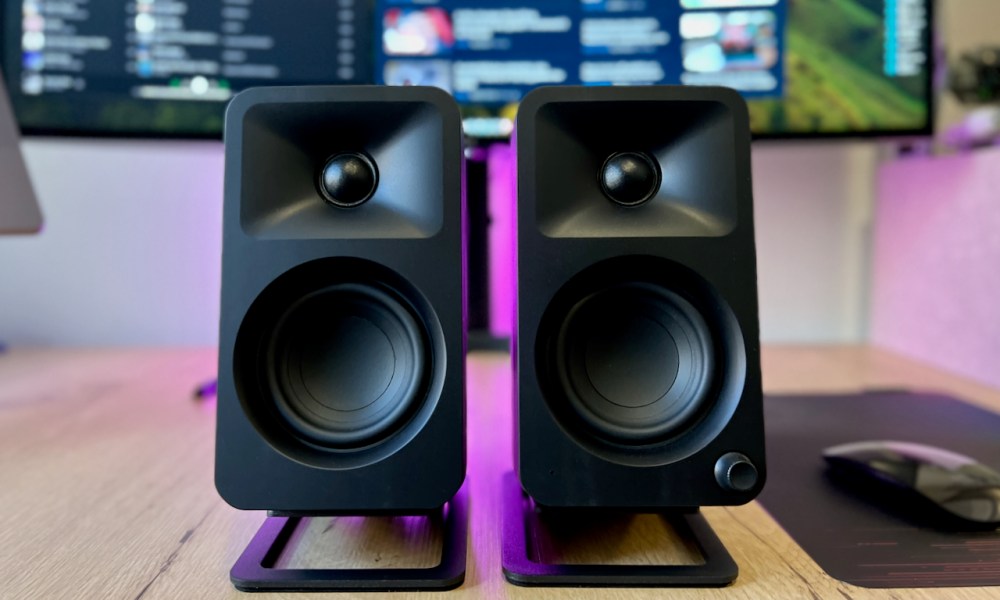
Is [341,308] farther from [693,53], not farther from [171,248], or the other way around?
[171,248]

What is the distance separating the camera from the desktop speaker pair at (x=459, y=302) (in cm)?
40

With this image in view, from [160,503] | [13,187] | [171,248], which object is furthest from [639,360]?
[171,248]

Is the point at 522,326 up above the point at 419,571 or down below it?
above

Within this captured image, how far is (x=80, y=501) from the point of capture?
1.67ft

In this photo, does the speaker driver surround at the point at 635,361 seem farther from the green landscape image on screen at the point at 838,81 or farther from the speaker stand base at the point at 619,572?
the green landscape image on screen at the point at 838,81

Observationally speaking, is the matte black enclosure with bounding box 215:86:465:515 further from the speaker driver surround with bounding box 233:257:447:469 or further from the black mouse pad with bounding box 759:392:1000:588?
the black mouse pad with bounding box 759:392:1000:588

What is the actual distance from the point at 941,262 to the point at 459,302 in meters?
0.86

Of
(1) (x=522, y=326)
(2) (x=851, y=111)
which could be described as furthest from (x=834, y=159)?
(1) (x=522, y=326)

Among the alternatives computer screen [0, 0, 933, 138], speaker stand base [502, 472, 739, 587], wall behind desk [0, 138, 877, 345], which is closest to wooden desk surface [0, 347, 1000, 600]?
speaker stand base [502, 472, 739, 587]

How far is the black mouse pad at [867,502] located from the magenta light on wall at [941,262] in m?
0.16

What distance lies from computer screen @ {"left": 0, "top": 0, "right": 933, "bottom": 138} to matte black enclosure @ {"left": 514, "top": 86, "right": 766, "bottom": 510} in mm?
454

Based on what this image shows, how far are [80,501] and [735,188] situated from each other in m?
0.52

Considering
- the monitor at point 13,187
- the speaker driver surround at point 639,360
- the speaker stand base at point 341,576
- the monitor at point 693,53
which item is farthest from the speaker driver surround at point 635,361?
the monitor at point 13,187

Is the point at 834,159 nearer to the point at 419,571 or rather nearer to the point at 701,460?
the point at 701,460
